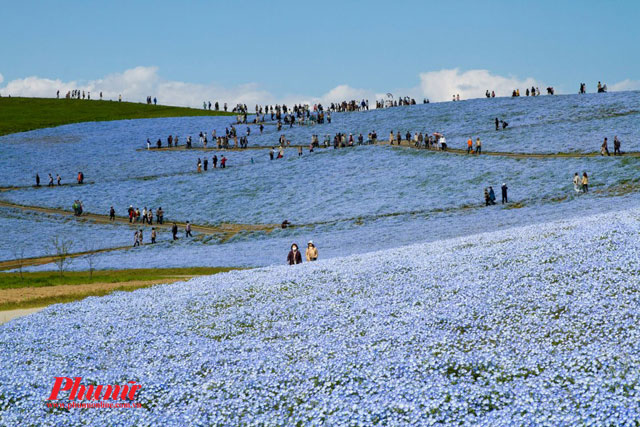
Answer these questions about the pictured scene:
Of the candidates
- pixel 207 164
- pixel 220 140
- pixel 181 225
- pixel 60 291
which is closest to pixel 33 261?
pixel 181 225

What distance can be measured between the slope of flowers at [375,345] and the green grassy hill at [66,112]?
99.9m

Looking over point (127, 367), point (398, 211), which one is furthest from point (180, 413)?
point (398, 211)

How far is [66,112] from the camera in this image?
416 feet

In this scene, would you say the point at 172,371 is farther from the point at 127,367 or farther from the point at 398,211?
the point at 398,211

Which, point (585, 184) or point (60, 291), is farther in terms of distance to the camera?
point (585, 184)

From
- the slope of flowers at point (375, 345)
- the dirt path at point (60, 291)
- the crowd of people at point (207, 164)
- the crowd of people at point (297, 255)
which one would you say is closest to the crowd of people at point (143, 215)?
the crowd of people at point (207, 164)

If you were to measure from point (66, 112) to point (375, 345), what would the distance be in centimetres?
12581

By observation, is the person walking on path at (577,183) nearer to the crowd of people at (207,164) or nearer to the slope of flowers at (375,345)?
the slope of flowers at (375,345)

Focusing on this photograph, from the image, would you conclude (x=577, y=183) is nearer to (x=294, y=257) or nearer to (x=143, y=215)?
(x=294, y=257)

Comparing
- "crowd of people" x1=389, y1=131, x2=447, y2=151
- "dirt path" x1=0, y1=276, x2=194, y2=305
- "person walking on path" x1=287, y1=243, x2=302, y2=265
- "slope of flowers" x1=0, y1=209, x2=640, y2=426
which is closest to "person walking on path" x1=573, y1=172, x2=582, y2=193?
"crowd of people" x1=389, y1=131, x2=447, y2=151

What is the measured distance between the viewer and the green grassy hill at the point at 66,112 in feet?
376

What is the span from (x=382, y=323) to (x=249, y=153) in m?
68.9

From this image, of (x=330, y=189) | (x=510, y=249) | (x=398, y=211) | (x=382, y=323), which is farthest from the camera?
(x=330, y=189)

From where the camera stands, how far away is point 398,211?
172ft
